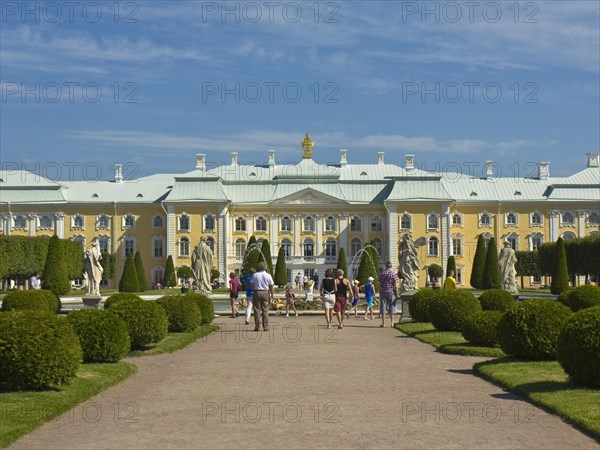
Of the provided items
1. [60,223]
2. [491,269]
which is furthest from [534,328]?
[60,223]

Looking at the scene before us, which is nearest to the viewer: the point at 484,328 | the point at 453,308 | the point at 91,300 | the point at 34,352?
the point at 34,352

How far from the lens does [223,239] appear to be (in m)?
64.8

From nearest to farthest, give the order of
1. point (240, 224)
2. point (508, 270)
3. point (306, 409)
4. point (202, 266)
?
point (306, 409), point (508, 270), point (202, 266), point (240, 224)

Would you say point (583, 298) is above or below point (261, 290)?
below

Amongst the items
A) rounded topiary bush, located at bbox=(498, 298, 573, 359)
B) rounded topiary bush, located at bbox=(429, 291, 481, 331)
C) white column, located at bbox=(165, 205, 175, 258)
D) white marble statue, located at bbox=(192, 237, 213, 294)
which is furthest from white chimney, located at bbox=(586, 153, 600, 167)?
rounded topiary bush, located at bbox=(498, 298, 573, 359)

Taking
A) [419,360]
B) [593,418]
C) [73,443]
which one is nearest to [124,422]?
[73,443]

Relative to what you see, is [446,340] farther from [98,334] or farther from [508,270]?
[508,270]

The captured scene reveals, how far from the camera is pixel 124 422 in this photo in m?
8.33

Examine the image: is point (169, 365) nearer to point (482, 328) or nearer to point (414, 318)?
point (482, 328)

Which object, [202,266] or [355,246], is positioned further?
[355,246]

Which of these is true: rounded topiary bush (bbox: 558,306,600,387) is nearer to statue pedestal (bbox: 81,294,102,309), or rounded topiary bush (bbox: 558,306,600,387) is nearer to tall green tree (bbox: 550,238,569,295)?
statue pedestal (bbox: 81,294,102,309)

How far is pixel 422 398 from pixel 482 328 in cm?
493

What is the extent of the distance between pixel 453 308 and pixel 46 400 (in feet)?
32.2

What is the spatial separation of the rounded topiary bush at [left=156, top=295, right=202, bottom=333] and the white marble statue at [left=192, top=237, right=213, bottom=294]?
1134 cm
